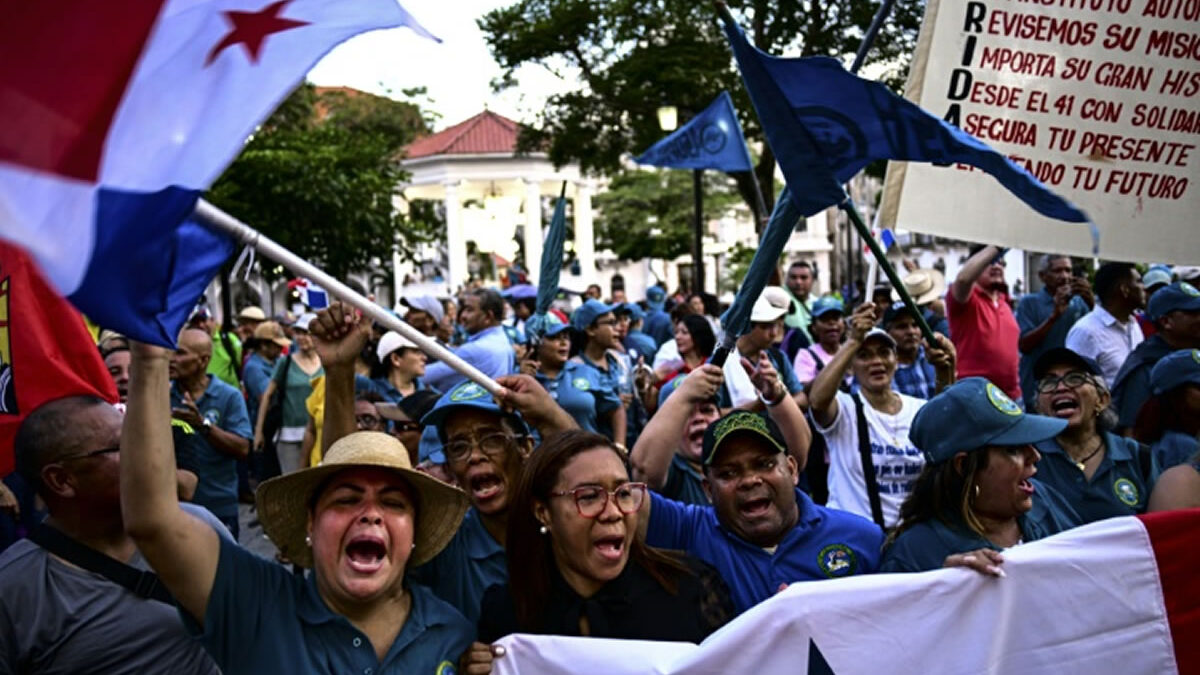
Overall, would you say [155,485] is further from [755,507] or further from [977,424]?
[977,424]

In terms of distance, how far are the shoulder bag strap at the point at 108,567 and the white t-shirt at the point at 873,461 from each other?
3.27m

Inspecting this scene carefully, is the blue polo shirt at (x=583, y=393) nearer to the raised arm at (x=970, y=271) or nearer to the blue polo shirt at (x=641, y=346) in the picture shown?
the raised arm at (x=970, y=271)

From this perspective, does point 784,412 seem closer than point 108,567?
No

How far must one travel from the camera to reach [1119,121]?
4.86 meters

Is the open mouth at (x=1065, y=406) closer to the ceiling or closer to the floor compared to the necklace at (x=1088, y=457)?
closer to the ceiling

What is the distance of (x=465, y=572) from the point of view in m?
3.79

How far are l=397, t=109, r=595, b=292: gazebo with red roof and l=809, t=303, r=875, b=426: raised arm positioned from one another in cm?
4688

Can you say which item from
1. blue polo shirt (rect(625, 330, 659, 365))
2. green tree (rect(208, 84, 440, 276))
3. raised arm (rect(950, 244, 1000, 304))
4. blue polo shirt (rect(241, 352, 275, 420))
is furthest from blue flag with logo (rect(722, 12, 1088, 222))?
green tree (rect(208, 84, 440, 276))

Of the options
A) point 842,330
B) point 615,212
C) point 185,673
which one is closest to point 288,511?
point 185,673

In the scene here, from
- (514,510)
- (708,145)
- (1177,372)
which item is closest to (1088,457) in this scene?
(1177,372)

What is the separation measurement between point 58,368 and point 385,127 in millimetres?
59459

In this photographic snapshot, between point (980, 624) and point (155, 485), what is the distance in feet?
6.93

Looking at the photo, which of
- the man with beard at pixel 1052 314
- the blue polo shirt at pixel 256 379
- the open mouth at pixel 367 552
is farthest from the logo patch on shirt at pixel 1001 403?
the blue polo shirt at pixel 256 379

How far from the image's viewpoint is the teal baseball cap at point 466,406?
13.8 feet
